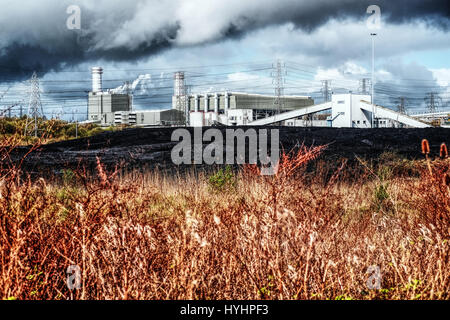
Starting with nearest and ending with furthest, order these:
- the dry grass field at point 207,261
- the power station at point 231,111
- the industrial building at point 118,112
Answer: the dry grass field at point 207,261 → the power station at point 231,111 → the industrial building at point 118,112

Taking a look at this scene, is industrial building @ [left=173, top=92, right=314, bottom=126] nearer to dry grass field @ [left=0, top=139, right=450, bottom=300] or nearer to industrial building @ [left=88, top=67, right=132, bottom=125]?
industrial building @ [left=88, top=67, right=132, bottom=125]

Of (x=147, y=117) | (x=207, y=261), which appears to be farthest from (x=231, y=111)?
(x=207, y=261)

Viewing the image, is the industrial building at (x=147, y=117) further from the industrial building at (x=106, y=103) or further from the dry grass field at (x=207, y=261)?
the dry grass field at (x=207, y=261)

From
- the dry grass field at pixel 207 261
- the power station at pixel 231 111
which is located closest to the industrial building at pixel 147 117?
the power station at pixel 231 111

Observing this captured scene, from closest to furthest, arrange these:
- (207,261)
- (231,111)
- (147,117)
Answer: (207,261) → (231,111) → (147,117)

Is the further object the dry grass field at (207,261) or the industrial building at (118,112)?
the industrial building at (118,112)

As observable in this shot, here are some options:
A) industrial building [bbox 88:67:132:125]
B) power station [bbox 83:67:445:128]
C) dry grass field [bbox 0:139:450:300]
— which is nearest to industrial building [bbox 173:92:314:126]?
power station [bbox 83:67:445:128]

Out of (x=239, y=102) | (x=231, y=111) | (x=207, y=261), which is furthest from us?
(x=239, y=102)

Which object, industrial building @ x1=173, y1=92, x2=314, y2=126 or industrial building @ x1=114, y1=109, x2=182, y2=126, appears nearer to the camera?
industrial building @ x1=114, y1=109, x2=182, y2=126

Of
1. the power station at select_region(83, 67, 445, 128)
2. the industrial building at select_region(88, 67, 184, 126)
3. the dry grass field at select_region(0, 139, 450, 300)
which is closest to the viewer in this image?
the dry grass field at select_region(0, 139, 450, 300)

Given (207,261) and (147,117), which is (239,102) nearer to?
(147,117)

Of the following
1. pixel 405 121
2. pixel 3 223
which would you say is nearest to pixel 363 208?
pixel 3 223

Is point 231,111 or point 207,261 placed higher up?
point 231,111
